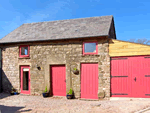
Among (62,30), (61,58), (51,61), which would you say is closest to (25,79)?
(51,61)

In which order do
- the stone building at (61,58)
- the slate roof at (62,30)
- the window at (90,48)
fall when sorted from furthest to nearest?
the slate roof at (62,30) → the window at (90,48) → the stone building at (61,58)

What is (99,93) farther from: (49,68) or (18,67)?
(18,67)

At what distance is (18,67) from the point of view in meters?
11.6

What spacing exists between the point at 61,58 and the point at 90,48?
2107 millimetres

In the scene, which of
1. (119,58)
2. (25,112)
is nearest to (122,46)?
(119,58)

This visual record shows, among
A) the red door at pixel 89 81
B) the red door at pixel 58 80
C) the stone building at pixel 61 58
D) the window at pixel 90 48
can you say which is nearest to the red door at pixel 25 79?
the stone building at pixel 61 58

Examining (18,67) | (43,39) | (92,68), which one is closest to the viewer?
(92,68)

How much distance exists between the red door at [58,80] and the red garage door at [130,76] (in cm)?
332

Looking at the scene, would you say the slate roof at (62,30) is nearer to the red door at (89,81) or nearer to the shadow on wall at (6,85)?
the red door at (89,81)

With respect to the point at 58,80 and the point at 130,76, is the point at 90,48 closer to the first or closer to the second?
the point at 130,76

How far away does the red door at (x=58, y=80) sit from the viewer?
1064 cm

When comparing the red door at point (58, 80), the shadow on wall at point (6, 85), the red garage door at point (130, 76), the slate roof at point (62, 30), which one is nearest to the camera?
the red garage door at point (130, 76)

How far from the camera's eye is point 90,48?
10211 mm

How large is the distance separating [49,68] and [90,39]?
3512 millimetres
